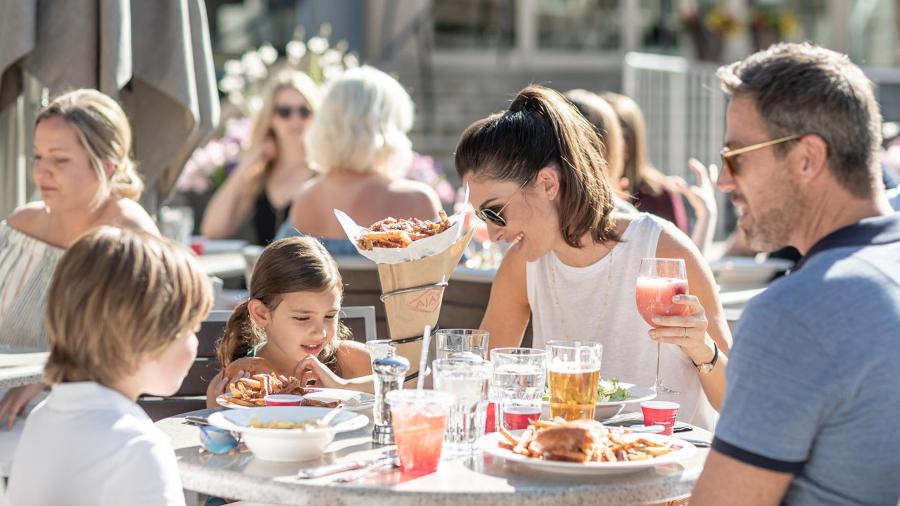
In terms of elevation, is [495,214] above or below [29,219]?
above

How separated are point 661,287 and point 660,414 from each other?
349 mm

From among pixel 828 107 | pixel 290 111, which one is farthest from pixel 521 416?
pixel 290 111

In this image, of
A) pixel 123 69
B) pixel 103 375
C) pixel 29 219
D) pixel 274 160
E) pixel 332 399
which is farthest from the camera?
pixel 274 160

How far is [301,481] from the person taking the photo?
2.05 meters

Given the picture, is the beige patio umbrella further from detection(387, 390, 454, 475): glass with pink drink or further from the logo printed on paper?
detection(387, 390, 454, 475): glass with pink drink

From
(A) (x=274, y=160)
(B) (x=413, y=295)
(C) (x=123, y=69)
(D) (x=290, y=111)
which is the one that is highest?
(C) (x=123, y=69)

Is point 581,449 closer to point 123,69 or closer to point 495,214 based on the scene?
point 495,214

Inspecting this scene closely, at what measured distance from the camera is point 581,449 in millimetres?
2125

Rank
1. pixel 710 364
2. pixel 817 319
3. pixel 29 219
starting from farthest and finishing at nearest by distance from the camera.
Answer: pixel 29 219
pixel 710 364
pixel 817 319

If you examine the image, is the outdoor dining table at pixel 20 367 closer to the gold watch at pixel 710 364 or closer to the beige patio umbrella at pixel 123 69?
the beige patio umbrella at pixel 123 69

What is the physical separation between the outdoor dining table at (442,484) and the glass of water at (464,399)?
2.6 inches

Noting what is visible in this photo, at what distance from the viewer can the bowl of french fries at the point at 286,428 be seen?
2174 millimetres

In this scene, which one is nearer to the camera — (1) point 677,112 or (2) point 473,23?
(1) point 677,112

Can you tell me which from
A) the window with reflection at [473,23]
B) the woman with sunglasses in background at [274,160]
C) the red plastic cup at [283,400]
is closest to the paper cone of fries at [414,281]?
the red plastic cup at [283,400]
